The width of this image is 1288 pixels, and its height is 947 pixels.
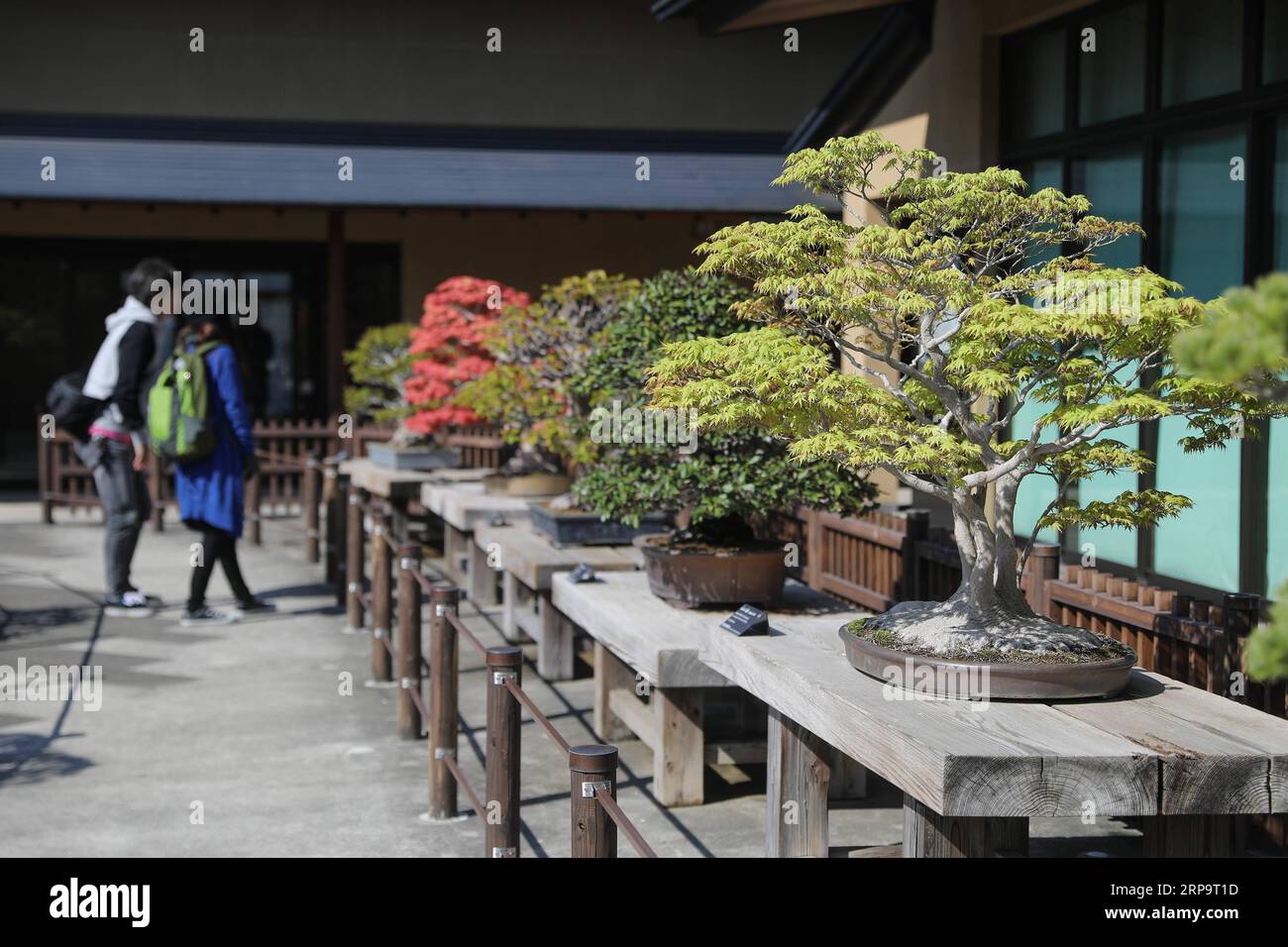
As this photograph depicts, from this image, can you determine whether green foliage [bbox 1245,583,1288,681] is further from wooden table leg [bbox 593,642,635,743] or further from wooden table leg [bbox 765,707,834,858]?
wooden table leg [bbox 593,642,635,743]

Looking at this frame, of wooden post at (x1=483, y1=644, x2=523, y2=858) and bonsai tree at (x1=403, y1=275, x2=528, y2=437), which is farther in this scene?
bonsai tree at (x1=403, y1=275, x2=528, y2=437)

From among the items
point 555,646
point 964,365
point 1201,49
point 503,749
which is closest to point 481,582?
point 555,646

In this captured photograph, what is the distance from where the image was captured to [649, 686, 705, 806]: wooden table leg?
562cm

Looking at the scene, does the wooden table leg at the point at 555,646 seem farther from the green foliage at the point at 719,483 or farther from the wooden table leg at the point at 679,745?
the wooden table leg at the point at 679,745

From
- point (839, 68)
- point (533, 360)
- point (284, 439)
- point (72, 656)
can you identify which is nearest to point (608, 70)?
point (839, 68)

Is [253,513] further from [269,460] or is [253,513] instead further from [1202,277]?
[1202,277]

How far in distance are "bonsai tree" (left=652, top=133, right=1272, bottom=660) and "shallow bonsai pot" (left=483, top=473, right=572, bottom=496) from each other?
19.2ft

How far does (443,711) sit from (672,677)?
3.02 feet

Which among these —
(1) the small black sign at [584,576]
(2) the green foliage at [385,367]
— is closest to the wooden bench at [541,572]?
(1) the small black sign at [584,576]

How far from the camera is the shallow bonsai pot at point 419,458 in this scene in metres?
12.3

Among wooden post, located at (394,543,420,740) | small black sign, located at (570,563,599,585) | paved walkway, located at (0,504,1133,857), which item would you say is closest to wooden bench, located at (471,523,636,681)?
paved walkway, located at (0,504,1133,857)

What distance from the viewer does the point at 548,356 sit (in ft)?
29.7

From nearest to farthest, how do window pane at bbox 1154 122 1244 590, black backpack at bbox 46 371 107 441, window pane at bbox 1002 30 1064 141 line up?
window pane at bbox 1154 122 1244 590 → window pane at bbox 1002 30 1064 141 → black backpack at bbox 46 371 107 441

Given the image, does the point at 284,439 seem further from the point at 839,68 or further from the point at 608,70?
the point at 839,68
